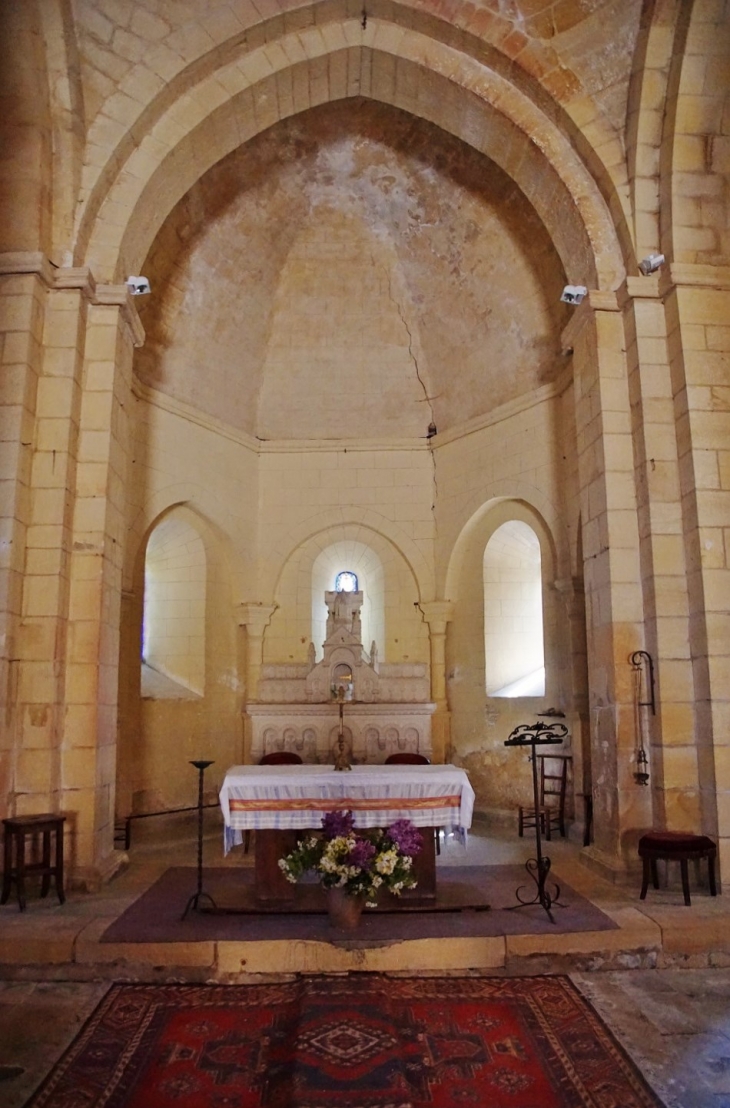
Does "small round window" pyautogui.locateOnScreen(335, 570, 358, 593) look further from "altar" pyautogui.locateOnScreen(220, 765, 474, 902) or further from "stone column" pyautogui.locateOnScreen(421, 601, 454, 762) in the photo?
"altar" pyautogui.locateOnScreen(220, 765, 474, 902)

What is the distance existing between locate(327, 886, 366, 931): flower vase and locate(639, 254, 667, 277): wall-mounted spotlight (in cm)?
568

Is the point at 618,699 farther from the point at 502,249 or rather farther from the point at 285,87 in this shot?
the point at 285,87

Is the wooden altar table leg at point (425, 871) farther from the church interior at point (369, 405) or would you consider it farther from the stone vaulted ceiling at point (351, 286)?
the stone vaulted ceiling at point (351, 286)

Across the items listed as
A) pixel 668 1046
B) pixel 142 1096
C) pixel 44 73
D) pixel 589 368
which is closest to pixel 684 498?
pixel 589 368

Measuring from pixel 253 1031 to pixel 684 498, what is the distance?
5052 millimetres

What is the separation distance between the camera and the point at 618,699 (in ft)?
21.4

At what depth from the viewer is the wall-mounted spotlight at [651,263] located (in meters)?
6.80

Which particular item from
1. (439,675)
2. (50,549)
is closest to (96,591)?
(50,549)

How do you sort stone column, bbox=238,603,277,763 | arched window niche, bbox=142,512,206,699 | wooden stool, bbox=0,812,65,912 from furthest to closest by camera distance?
stone column, bbox=238,603,277,763 → arched window niche, bbox=142,512,206,699 → wooden stool, bbox=0,812,65,912

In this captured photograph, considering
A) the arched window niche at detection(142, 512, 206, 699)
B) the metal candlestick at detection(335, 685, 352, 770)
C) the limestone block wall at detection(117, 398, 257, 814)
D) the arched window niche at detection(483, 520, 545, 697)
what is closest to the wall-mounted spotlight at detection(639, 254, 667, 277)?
the arched window niche at detection(483, 520, 545, 697)

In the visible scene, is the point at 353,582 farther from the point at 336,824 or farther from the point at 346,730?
the point at 336,824

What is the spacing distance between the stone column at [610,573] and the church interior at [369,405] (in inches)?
1.3

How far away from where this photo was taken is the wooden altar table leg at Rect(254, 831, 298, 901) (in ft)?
18.9

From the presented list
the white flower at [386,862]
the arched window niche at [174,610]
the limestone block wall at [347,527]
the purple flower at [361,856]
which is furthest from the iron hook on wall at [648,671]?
the arched window niche at [174,610]
